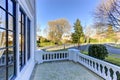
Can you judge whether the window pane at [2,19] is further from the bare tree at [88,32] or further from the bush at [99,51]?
the bare tree at [88,32]

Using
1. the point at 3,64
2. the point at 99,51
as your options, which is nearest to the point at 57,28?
the point at 99,51

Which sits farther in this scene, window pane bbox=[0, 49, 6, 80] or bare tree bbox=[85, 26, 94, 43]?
bare tree bbox=[85, 26, 94, 43]

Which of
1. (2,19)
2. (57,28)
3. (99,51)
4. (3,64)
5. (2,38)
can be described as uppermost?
(57,28)

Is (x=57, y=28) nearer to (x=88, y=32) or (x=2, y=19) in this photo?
(x=88, y=32)

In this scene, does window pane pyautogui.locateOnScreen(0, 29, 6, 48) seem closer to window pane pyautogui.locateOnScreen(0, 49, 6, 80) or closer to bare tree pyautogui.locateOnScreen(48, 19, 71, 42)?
window pane pyautogui.locateOnScreen(0, 49, 6, 80)

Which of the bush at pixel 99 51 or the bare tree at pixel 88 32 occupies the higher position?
the bare tree at pixel 88 32

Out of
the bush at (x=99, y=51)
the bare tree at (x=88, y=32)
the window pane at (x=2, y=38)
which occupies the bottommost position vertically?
the bush at (x=99, y=51)

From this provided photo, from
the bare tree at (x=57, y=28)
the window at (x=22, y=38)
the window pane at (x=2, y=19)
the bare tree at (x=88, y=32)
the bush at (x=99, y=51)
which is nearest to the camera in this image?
the window pane at (x=2, y=19)

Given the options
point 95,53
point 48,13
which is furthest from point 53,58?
point 48,13

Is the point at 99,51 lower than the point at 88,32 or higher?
lower

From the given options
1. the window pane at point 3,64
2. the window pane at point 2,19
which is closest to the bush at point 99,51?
the window pane at point 3,64

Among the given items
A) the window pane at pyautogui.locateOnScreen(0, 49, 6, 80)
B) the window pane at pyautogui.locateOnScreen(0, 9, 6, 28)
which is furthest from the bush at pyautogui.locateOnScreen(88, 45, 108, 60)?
the window pane at pyautogui.locateOnScreen(0, 9, 6, 28)

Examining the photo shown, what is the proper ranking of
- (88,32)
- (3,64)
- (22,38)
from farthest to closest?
(88,32) → (22,38) → (3,64)

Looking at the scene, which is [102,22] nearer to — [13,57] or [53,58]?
[53,58]
